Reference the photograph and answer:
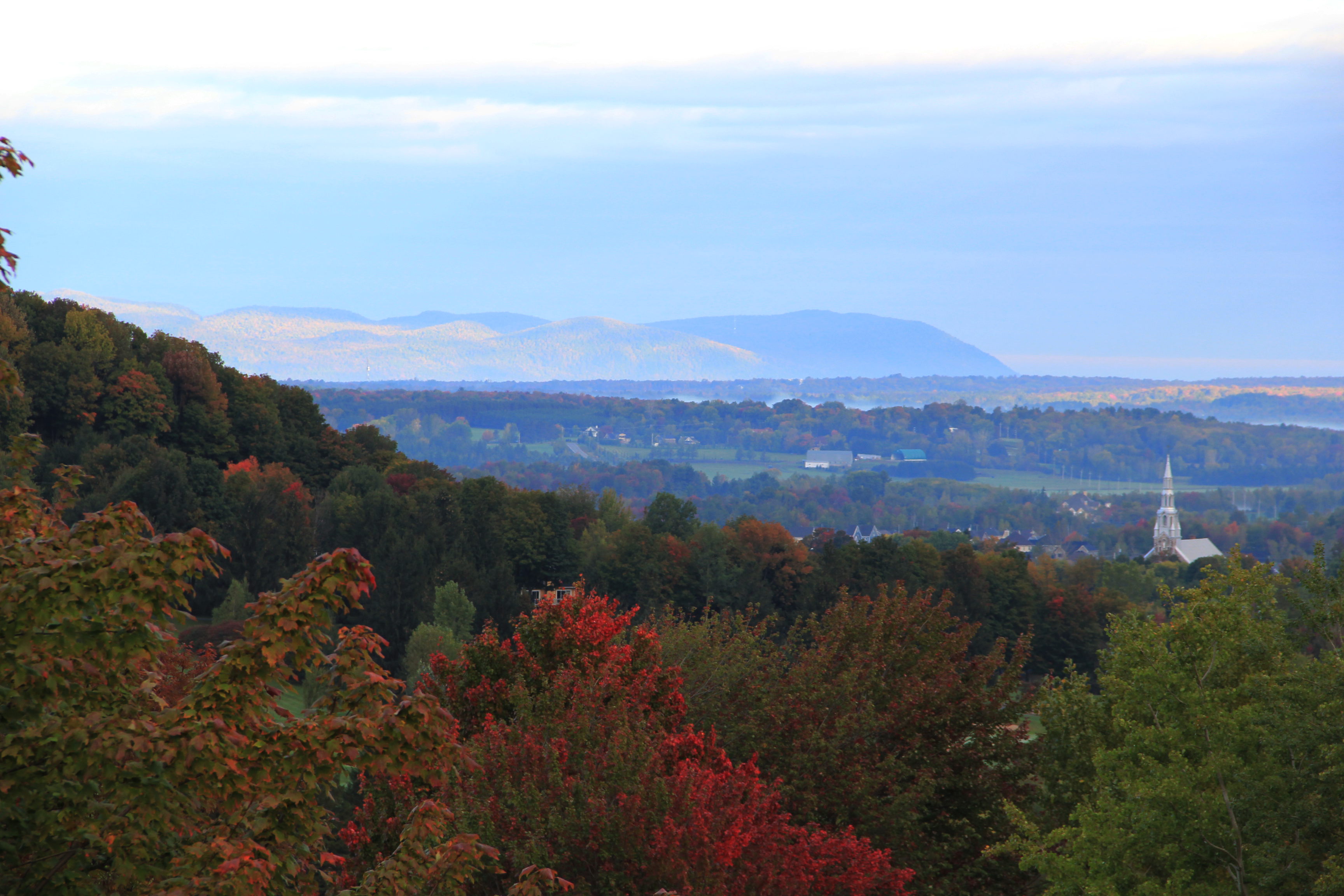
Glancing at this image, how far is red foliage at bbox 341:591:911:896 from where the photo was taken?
41.2ft

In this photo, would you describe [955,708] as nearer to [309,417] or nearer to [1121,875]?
[1121,875]

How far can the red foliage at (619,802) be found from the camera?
12555 millimetres

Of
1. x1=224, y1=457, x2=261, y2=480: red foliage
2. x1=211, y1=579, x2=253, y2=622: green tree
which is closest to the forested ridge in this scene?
x1=211, y1=579, x2=253, y2=622: green tree

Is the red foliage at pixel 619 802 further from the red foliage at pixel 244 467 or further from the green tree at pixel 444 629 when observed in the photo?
→ the red foliage at pixel 244 467

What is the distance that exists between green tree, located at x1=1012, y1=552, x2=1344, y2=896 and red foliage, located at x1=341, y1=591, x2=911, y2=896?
3517 millimetres

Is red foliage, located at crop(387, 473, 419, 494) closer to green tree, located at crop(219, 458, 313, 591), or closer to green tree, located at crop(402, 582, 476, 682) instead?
green tree, located at crop(219, 458, 313, 591)

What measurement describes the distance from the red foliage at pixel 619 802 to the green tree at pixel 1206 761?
11.5 feet

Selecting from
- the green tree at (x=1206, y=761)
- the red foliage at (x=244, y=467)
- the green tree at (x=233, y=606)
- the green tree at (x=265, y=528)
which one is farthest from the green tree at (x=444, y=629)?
the green tree at (x=1206, y=761)

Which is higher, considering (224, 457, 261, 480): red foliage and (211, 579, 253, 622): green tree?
(224, 457, 261, 480): red foliage

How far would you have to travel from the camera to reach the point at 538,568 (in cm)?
9019

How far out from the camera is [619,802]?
13094 millimetres

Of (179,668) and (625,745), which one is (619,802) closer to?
(625,745)

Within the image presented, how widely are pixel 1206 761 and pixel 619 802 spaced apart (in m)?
9.50

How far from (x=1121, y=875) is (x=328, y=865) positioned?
12.5m
